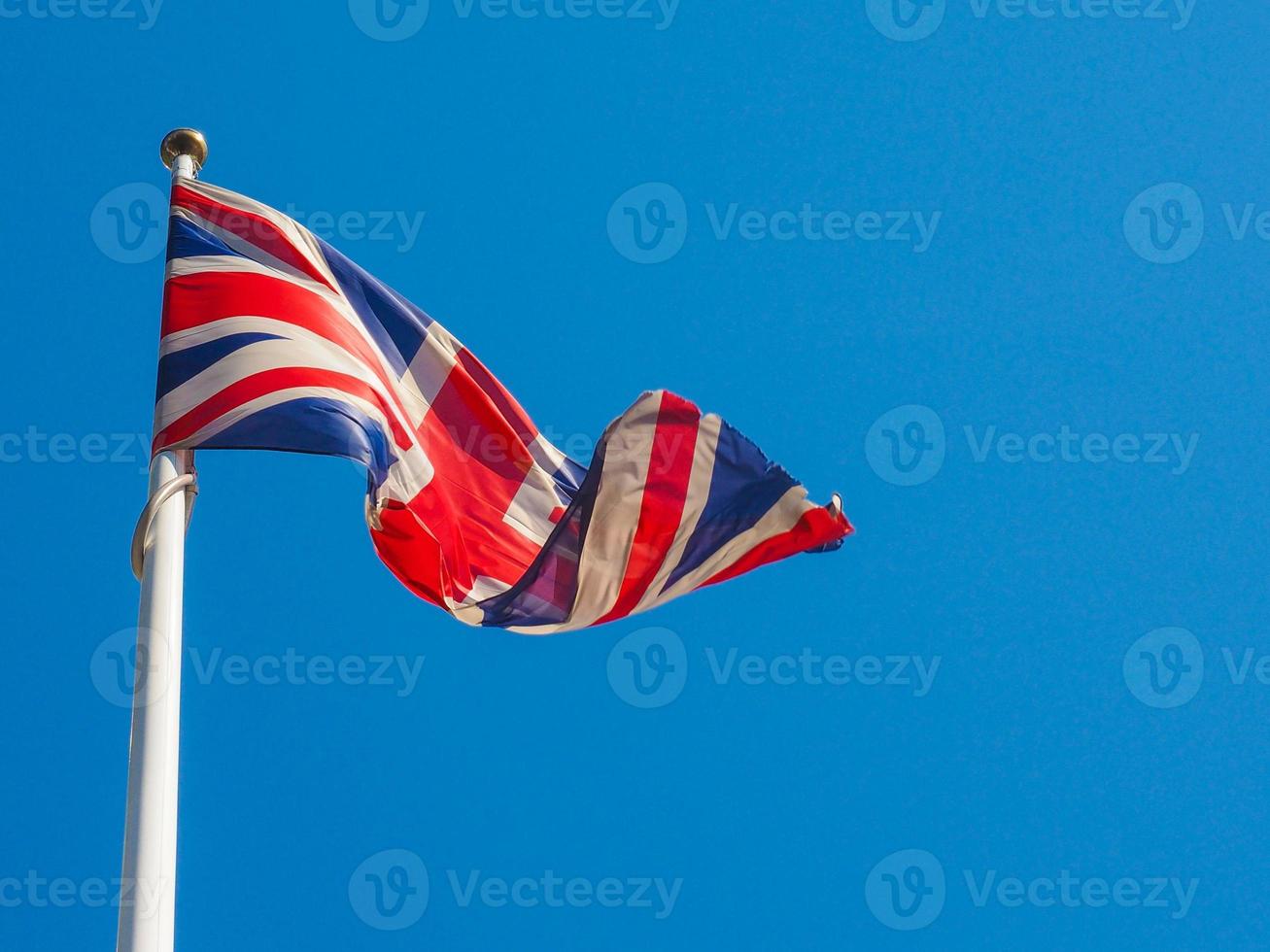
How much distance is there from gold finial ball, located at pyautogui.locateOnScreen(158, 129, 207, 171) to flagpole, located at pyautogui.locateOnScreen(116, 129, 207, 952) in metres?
2.49

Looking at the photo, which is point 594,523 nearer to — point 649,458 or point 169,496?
point 649,458

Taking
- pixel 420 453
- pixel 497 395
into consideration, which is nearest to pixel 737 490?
pixel 420 453

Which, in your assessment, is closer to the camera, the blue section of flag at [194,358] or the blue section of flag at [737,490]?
the blue section of flag at [737,490]

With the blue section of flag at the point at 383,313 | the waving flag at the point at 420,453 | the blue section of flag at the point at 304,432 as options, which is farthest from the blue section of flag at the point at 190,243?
the blue section of flag at the point at 304,432

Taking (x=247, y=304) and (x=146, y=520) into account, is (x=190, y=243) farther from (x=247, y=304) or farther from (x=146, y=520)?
(x=146, y=520)

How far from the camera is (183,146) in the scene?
34.2ft

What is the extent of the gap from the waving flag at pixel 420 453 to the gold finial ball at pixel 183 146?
39 centimetres

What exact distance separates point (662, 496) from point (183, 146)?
399 cm

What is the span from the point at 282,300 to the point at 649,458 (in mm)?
2531

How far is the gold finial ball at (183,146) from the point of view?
34.2 ft

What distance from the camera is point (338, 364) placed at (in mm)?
9508

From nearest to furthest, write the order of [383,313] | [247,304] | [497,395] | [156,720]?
[156,720]
[247,304]
[383,313]
[497,395]

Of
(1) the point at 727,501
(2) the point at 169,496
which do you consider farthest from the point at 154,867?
(1) the point at 727,501

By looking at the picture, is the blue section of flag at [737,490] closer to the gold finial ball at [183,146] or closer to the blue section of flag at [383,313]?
the blue section of flag at [383,313]
